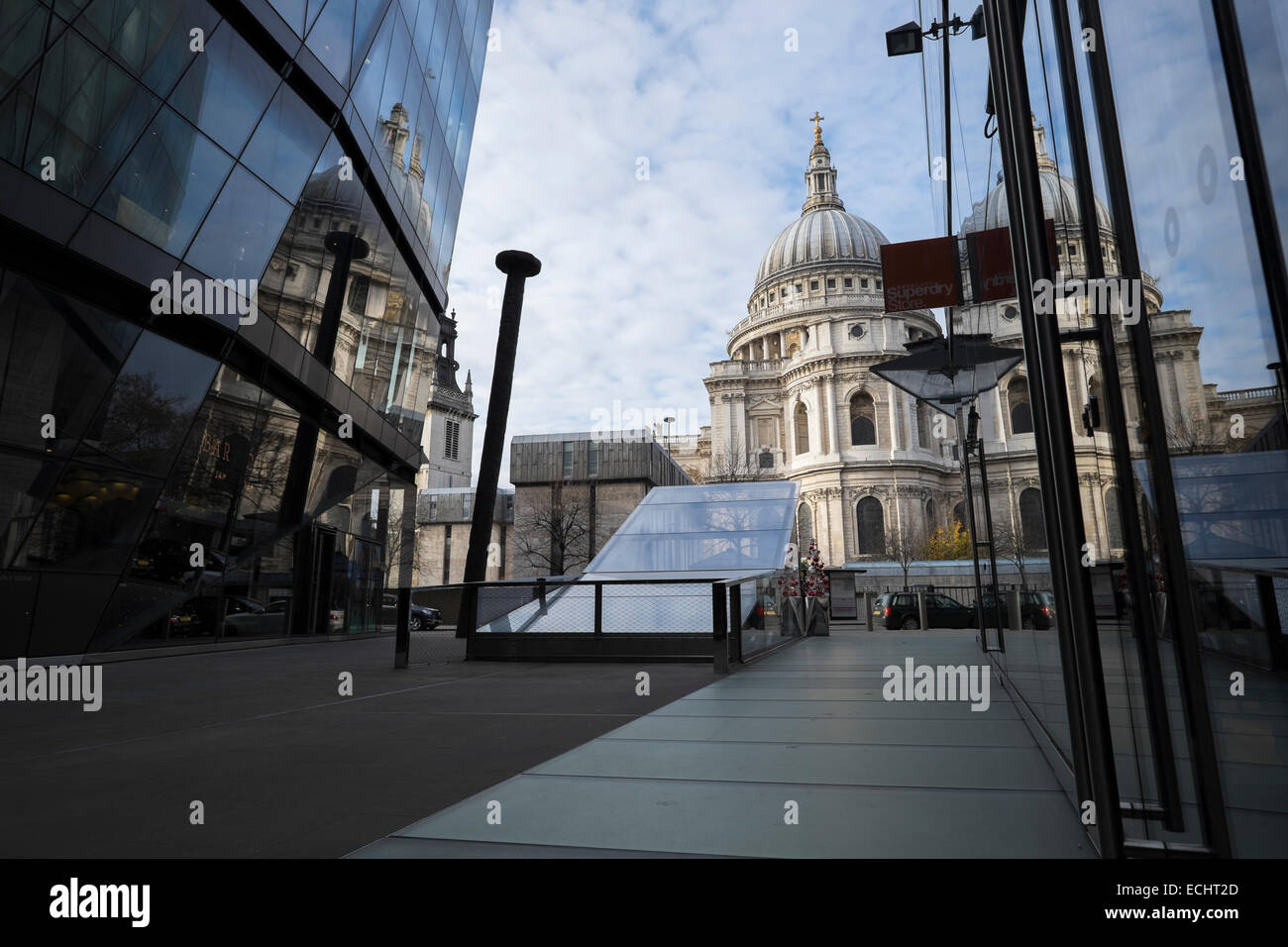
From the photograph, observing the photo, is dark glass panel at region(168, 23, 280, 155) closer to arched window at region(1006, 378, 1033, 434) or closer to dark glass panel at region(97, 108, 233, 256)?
dark glass panel at region(97, 108, 233, 256)

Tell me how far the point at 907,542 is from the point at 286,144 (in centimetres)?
5872

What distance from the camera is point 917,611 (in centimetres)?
2302

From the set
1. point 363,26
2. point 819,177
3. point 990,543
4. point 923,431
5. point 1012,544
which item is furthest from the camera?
point 819,177

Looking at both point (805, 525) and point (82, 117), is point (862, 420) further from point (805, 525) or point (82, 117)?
point (82, 117)

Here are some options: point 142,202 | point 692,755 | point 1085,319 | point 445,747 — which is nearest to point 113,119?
point 142,202

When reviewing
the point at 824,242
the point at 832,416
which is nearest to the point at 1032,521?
the point at 832,416

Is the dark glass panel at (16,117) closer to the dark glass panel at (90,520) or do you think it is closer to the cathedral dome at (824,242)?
the dark glass panel at (90,520)

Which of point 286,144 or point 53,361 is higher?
point 286,144

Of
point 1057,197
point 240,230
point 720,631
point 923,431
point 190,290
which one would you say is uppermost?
point 923,431

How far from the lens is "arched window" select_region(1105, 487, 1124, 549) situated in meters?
2.40

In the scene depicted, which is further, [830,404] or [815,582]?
[830,404]

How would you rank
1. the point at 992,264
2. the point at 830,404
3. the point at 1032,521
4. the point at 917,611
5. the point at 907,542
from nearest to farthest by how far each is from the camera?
the point at 1032,521 → the point at 992,264 → the point at 917,611 → the point at 907,542 → the point at 830,404
